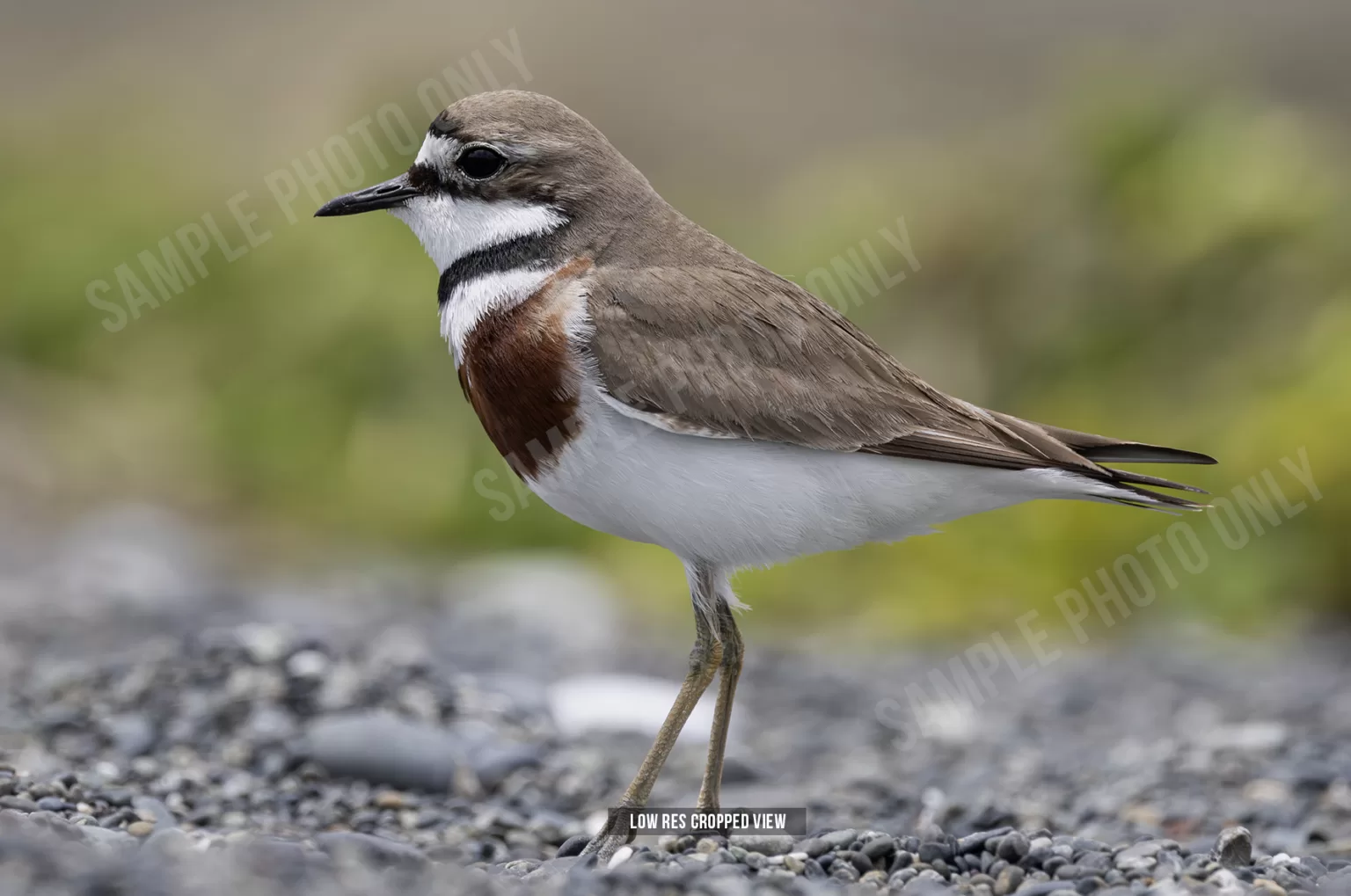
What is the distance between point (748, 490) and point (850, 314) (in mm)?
6700

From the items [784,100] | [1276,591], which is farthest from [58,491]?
[784,100]

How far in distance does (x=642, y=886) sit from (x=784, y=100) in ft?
55.5

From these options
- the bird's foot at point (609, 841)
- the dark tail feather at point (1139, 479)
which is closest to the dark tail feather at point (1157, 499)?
the dark tail feather at point (1139, 479)

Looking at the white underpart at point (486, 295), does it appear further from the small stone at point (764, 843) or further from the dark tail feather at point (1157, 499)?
the dark tail feather at point (1157, 499)

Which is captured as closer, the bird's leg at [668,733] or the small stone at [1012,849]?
the small stone at [1012,849]

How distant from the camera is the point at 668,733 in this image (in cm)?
507

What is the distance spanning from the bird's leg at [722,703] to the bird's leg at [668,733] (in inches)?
2.8

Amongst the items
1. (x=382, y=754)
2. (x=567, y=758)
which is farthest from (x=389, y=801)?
(x=567, y=758)

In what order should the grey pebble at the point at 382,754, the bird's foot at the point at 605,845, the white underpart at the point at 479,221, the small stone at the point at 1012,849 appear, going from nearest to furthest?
1. the small stone at the point at 1012,849
2. the bird's foot at the point at 605,845
3. the white underpart at the point at 479,221
4. the grey pebble at the point at 382,754

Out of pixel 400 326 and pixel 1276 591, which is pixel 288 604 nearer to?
pixel 400 326

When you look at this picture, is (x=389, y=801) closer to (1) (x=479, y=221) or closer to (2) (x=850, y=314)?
(1) (x=479, y=221)

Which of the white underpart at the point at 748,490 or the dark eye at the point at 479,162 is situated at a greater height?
the dark eye at the point at 479,162

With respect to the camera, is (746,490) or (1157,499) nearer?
(746,490)

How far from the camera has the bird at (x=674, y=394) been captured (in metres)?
4.76
